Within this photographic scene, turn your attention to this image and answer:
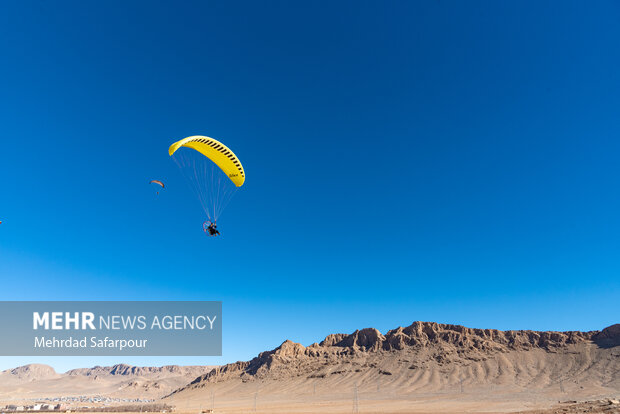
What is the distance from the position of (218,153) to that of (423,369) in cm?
13148

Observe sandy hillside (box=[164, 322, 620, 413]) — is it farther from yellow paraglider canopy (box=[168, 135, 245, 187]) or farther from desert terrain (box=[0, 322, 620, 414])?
yellow paraglider canopy (box=[168, 135, 245, 187])

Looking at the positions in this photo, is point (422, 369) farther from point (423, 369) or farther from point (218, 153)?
point (218, 153)

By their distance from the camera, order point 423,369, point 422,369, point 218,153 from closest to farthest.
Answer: point 218,153
point 423,369
point 422,369

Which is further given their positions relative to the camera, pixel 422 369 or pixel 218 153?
pixel 422 369

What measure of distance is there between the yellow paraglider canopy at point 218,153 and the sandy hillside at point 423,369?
268 feet

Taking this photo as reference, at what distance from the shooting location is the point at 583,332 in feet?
495

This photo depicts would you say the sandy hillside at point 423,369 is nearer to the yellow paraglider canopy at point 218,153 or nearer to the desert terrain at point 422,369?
the desert terrain at point 422,369

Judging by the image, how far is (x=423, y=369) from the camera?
467ft

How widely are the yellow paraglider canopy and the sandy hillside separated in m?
81.8

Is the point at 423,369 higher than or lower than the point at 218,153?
lower

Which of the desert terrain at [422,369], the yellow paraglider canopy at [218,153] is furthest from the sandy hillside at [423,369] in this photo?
the yellow paraglider canopy at [218,153]

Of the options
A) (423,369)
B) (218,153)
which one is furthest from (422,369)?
(218,153)

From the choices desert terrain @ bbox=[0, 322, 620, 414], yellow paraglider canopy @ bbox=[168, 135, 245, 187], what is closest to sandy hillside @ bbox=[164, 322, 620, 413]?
desert terrain @ bbox=[0, 322, 620, 414]

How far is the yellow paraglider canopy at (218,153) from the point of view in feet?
106
